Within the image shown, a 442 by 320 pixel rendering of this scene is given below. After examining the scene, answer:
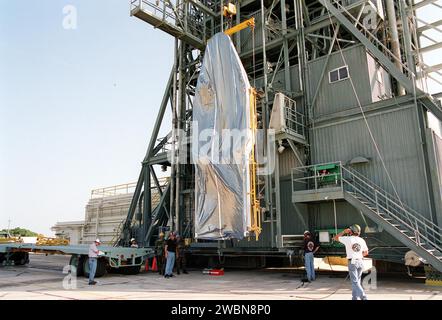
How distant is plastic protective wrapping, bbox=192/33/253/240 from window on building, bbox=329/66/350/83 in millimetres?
4174

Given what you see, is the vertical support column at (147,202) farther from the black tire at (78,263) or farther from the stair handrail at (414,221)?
the stair handrail at (414,221)

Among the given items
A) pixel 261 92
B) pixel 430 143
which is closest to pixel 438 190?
pixel 430 143

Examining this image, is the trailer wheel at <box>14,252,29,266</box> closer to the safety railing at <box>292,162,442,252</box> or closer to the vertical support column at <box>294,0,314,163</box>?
the safety railing at <box>292,162,442,252</box>

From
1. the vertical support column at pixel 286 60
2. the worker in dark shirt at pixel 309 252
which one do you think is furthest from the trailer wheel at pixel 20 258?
the vertical support column at pixel 286 60

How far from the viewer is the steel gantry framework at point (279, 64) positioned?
1466 centimetres

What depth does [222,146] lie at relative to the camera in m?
13.7

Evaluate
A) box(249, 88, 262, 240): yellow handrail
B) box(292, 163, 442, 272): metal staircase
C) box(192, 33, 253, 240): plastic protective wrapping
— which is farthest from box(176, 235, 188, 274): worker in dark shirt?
box(292, 163, 442, 272): metal staircase

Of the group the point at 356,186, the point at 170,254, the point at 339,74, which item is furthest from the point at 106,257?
the point at 339,74

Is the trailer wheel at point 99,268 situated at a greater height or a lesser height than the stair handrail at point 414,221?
lesser

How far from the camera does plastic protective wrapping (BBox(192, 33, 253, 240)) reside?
13047 millimetres

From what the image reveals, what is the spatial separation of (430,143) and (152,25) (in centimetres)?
1335

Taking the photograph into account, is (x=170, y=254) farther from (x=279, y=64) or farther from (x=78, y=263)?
(x=279, y=64)

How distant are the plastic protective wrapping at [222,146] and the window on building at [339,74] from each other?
4.17 meters
